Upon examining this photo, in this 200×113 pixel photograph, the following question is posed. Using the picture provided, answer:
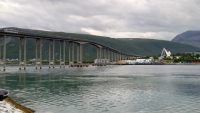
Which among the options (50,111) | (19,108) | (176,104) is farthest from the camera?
(176,104)

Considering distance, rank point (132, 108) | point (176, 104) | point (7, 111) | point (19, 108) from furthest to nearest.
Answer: point (176, 104), point (132, 108), point (19, 108), point (7, 111)

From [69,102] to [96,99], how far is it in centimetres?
604

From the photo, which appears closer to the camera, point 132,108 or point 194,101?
point 132,108

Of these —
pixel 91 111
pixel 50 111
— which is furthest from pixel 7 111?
pixel 91 111

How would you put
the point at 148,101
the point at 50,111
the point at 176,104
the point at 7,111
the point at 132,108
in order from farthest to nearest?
the point at 148,101 → the point at 176,104 → the point at 132,108 → the point at 50,111 → the point at 7,111

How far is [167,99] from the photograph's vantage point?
61.6 meters

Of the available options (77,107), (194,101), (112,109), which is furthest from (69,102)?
(194,101)

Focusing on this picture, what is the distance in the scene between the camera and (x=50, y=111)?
155ft

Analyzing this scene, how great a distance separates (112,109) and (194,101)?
48.8ft

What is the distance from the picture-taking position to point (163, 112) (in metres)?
47.7

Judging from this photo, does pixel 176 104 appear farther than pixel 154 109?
Yes

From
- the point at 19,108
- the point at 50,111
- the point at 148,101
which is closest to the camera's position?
the point at 19,108

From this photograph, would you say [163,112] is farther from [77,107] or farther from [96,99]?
[96,99]

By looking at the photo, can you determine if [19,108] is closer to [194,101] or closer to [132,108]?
[132,108]
